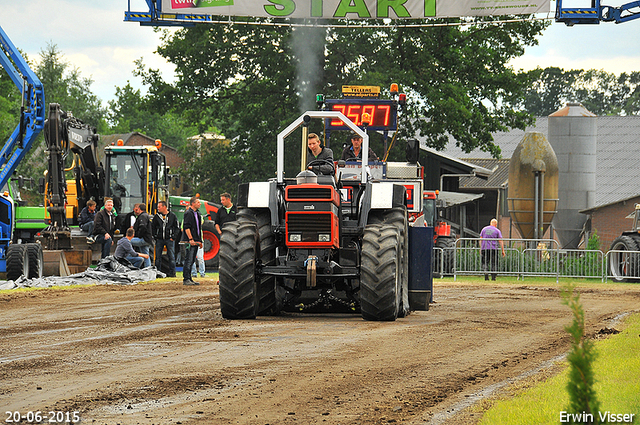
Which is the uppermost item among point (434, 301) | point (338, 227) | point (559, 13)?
point (559, 13)

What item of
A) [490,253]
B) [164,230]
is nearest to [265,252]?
[164,230]

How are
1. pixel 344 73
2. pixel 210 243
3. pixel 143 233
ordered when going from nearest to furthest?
pixel 143 233 < pixel 210 243 < pixel 344 73

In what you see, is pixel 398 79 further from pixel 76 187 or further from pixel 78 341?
pixel 78 341

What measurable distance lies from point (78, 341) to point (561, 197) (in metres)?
33.9

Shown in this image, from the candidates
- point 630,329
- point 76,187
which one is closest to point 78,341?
point 630,329

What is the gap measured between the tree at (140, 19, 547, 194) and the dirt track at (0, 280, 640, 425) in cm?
2055

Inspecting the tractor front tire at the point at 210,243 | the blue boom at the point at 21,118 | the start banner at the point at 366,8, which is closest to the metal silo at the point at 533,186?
the start banner at the point at 366,8

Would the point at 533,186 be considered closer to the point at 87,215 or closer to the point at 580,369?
the point at 87,215

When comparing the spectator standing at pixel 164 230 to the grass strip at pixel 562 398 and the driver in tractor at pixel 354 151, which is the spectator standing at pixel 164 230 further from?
the grass strip at pixel 562 398

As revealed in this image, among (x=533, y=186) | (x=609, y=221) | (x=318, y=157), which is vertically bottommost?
(x=609, y=221)

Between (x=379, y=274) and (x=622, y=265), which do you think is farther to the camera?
(x=622, y=265)

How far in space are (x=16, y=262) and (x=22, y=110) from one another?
395cm

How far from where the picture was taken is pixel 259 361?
762cm

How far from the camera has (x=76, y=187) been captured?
24.3 m
